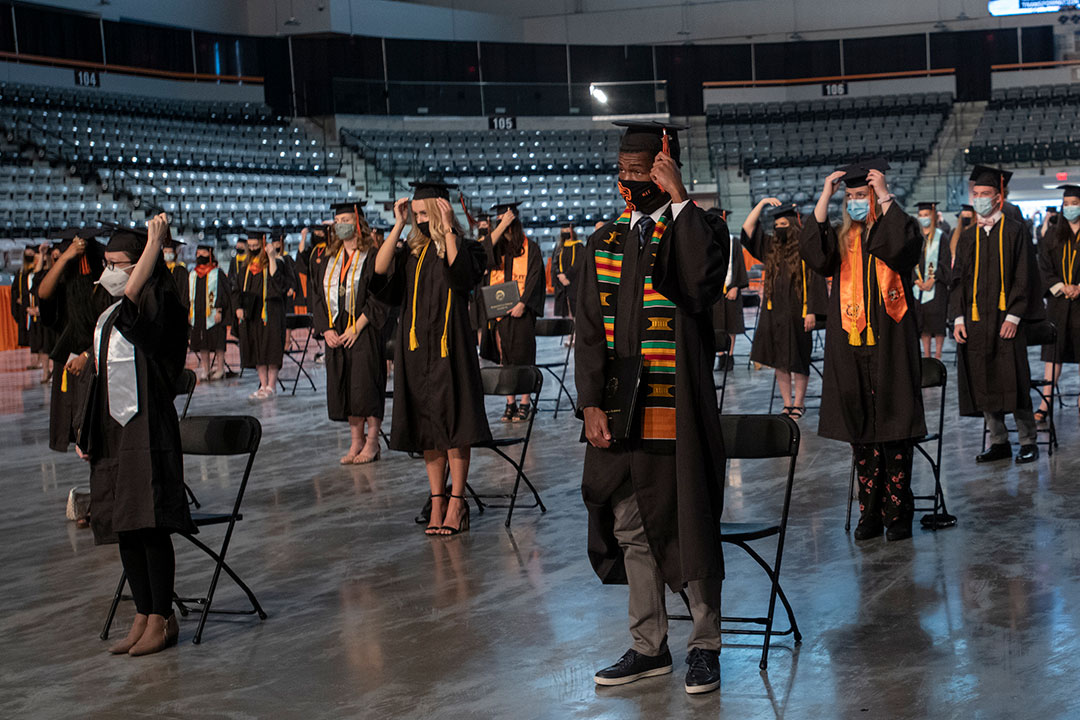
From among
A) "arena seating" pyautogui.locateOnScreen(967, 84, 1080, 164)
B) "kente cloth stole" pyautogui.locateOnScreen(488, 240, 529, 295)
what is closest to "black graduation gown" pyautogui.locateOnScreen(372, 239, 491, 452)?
"kente cloth stole" pyautogui.locateOnScreen(488, 240, 529, 295)

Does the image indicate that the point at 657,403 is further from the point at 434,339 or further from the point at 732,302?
the point at 732,302

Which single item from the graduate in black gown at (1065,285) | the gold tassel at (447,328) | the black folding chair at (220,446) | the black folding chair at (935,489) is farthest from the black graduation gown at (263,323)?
the black folding chair at (935,489)

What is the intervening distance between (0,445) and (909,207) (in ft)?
72.8

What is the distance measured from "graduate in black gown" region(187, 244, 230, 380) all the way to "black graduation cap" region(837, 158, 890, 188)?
10.5m

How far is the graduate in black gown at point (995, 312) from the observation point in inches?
275

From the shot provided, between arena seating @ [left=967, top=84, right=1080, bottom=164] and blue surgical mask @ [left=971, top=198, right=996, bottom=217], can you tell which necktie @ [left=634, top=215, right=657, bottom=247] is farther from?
arena seating @ [left=967, top=84, right=1080, bottom=164]

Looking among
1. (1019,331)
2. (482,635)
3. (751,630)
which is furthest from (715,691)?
(1019,331)

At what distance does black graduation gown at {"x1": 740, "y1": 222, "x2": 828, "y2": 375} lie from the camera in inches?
365

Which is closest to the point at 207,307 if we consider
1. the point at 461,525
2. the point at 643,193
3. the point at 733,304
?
the point at 733,304

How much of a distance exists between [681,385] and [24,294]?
16.2 meters

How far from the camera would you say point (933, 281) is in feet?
40.1

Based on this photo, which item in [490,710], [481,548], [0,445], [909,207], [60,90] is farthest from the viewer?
[909,207]

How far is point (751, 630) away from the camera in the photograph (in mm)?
4309

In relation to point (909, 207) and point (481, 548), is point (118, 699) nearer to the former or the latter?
point (481, 548)
